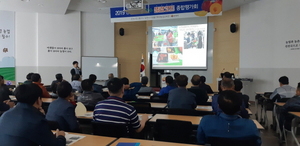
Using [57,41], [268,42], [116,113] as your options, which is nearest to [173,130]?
[116,113]

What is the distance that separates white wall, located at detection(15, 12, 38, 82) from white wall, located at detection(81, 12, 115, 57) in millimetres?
1975

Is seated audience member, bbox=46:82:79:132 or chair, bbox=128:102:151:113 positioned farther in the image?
chair, bbox=128:102:151:113

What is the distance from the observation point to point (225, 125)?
6.15 ft

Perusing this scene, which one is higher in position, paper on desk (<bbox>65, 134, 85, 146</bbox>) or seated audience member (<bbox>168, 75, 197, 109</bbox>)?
seated audience member (<bbox>168, 75, 197, 109</bbox>)

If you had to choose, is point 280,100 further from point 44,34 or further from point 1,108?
point 44,34

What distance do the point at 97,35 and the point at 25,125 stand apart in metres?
8.97

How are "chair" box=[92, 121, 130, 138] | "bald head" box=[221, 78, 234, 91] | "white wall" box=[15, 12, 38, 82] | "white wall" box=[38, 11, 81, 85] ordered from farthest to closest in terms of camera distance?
"white wall" box=[38, 11, 81, 85] → "white wall" box=[15, 12, 38, 82] → "bald head" box=[221, 78, 234, 91] → "chair" box=[92, 121, 130, 138]

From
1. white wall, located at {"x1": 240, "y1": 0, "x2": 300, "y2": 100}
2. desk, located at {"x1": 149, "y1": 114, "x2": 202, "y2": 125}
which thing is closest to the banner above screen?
white wall, located at {"x1": 240, "y1": 0, "x2": 300, "y2": 100}

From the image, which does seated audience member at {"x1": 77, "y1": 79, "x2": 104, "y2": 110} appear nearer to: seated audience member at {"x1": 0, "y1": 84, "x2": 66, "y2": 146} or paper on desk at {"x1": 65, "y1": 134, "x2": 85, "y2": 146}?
paper on desk at {"x1": 65, "y1": 134, "x2": 85, "y2": 146}

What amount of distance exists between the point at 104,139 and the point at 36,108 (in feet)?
2.25

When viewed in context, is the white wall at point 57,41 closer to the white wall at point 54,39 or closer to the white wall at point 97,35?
the white wall at point 54,39

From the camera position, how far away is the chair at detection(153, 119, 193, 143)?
2.42 meters

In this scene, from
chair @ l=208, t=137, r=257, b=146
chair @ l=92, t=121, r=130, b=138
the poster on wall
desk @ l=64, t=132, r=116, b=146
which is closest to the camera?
chair @ l=208, t=137, r=257, b=146

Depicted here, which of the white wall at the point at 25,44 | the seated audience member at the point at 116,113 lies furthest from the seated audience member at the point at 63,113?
the white wall at the point at 25,44
